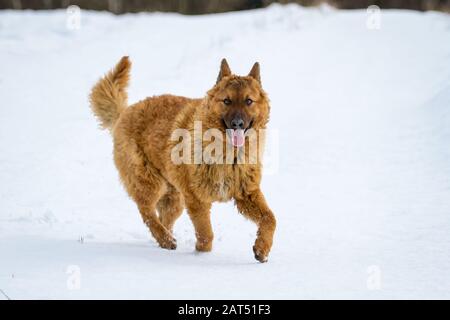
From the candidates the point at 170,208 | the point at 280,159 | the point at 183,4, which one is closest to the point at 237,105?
the point at 170,208

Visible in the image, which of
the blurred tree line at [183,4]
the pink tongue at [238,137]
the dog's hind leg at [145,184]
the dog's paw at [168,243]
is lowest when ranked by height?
the dog's paw at [168,243]

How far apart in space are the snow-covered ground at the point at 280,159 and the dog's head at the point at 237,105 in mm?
1341

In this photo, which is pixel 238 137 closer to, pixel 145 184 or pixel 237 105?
pixel 237 105

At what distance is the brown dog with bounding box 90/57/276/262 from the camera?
617 cm

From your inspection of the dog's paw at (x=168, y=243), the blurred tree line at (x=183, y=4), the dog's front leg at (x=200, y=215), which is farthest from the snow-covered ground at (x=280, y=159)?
the blurred tree line at (x=183, y=4)

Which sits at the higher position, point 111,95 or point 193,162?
point 111,95

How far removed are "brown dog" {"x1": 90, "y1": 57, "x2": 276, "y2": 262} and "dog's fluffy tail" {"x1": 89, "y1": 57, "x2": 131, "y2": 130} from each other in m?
0.01

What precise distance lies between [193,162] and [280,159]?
468cm

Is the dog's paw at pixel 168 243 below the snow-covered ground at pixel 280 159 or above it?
below

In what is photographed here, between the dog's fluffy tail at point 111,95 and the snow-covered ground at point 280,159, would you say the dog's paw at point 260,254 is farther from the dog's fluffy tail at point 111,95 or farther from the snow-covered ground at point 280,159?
the dog's fluffy tail at point 111,95

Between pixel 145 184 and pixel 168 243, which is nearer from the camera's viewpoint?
pixel 168 243

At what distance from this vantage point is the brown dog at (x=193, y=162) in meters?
6.17

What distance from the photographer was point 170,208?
7520 mm

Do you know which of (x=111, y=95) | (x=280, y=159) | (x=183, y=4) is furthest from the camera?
(x=183, y=4)
